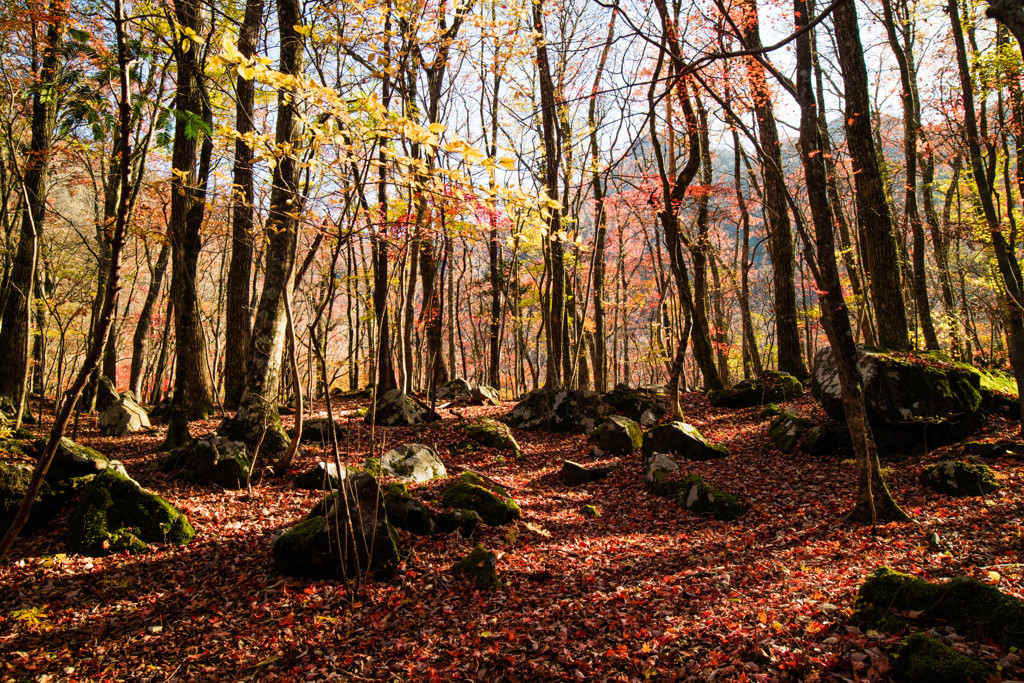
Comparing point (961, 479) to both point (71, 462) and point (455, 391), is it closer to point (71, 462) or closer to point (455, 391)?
point (71, 462)

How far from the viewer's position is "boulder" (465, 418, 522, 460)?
8734 mm

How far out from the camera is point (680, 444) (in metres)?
8.07

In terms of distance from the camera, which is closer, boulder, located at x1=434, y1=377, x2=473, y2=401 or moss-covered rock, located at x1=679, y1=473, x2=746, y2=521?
moss-covered rock, located at x1=679, y1=473, x2=746, y2=521

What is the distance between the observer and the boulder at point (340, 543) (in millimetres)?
4406

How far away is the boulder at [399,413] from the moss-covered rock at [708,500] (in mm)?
5027

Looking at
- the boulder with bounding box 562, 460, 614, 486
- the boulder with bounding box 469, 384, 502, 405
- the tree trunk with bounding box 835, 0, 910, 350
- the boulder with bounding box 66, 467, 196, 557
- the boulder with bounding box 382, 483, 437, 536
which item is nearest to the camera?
the boulder with bounding box 66, 467, 196, 557

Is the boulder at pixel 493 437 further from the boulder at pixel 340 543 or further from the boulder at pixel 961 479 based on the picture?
the boulder at pixel 961 479

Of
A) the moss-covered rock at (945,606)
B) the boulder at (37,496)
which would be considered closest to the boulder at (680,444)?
the moss-covered rock at (945,606)

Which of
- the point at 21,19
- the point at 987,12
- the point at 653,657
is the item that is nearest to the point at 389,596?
the point at 653,657

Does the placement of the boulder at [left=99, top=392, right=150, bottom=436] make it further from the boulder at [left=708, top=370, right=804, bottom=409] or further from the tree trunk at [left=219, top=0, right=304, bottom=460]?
the boulder at [left=708, top=370, right=804, bottom=409]

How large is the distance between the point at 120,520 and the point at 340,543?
7.16 feet

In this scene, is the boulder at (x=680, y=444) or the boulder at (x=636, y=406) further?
the boulder at (x=636, y=406)

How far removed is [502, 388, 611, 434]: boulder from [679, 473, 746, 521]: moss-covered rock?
3585 mm

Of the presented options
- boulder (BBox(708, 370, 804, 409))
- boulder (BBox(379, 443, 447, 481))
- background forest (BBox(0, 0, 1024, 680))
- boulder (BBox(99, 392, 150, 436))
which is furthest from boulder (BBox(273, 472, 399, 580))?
boulder (BBox(708, 370, 804, 409))
